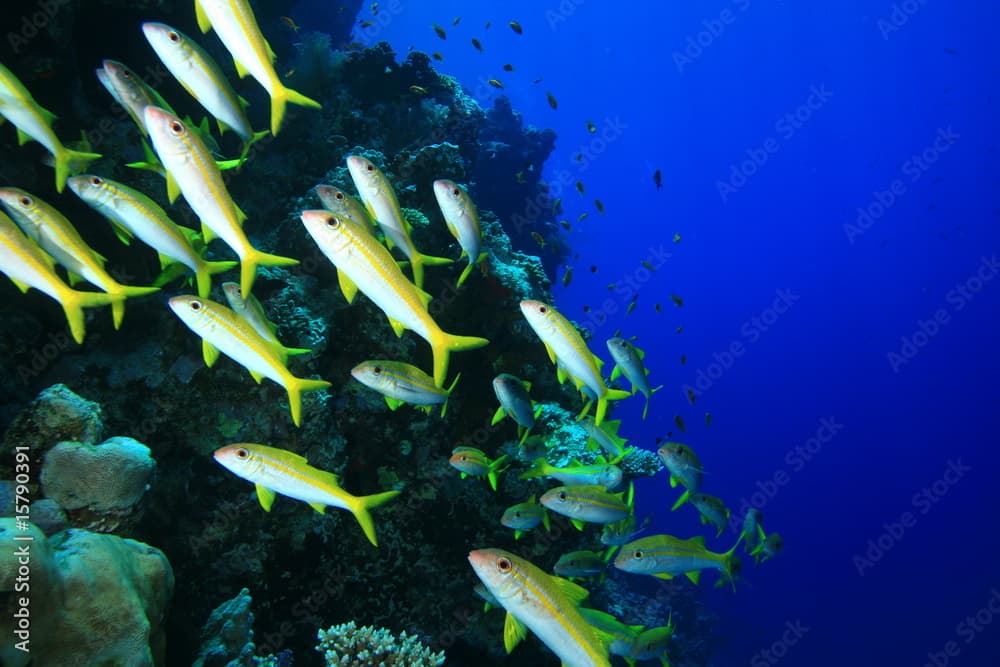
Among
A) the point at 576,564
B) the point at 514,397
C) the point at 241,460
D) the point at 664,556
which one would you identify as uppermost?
the point at 514,397

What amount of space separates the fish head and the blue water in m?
25.9

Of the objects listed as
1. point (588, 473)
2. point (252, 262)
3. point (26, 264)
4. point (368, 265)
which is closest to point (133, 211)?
point (26, 264)

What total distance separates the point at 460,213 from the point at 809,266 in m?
130

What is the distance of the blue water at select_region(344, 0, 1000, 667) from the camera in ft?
158

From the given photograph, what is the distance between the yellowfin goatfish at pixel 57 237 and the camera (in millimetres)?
2697

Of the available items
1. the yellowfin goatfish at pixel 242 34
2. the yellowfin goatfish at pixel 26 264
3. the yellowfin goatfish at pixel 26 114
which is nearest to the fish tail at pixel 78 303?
the yellowfin goatfish at pixel 26 264

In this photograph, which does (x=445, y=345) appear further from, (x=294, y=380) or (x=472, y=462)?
(x=472, y=462)

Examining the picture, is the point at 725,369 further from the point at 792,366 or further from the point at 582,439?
the point at 582,439

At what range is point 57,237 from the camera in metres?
2.75

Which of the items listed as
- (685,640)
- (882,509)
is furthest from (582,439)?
(882,509)

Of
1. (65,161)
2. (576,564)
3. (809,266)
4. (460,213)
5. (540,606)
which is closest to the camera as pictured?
(540,606)

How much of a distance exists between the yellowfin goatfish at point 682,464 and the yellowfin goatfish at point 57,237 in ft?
17.1

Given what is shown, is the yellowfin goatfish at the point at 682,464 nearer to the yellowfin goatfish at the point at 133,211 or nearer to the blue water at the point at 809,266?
the yellowfin goatfish at the point at 133,211

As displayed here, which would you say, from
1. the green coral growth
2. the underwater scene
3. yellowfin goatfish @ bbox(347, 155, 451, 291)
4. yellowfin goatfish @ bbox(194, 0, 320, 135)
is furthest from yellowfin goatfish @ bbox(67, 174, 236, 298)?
the green coral growth
